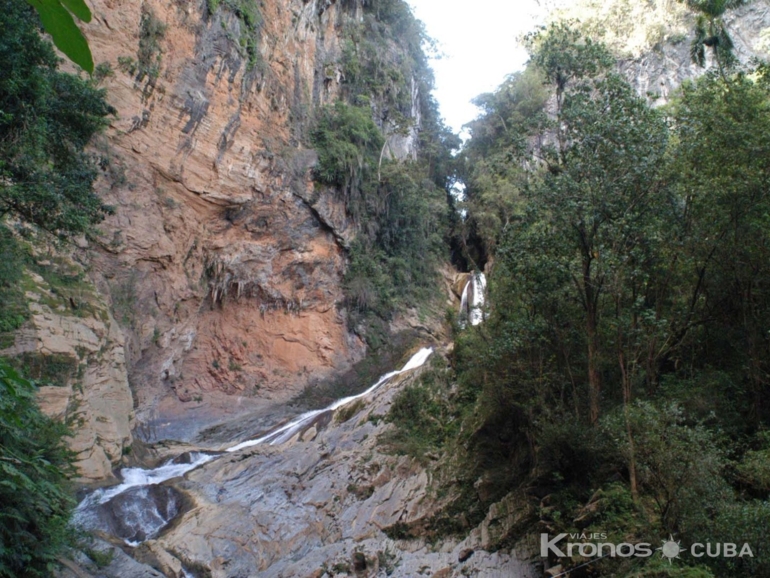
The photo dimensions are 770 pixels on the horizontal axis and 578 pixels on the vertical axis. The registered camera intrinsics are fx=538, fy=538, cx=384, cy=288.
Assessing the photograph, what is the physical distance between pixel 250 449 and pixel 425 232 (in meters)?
19.6

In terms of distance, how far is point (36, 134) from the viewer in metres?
12.3

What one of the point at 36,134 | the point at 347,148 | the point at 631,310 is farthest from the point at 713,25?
the point at 36,134

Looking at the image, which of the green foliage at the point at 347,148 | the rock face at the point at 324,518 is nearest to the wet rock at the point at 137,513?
the rock face at the point at 324,518

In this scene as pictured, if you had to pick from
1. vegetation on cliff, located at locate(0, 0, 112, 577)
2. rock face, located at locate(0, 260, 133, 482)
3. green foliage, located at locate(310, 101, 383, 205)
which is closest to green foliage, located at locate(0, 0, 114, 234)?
vegetation on cliff, located at locate(0, 0, 112, 577)

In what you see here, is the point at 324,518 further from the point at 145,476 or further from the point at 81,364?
the point at 81,364

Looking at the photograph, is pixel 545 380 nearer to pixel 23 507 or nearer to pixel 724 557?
pixel 724 557

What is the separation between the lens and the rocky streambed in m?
9.82

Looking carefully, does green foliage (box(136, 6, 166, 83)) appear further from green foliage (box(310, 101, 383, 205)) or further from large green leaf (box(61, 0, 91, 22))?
large green leaf (box(61, 0, 91, 22))

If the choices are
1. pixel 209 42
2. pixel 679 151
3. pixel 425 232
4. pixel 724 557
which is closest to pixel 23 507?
pixel 724 557

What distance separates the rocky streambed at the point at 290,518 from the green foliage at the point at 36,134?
21.2 ft

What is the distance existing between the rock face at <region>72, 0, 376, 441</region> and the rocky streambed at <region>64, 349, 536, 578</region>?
581cm

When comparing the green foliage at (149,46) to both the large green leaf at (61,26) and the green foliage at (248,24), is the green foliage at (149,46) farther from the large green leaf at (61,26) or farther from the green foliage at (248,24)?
the large green leaf at (61,26)

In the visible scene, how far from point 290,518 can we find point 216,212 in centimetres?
1288

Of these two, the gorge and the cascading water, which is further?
the cascading water
